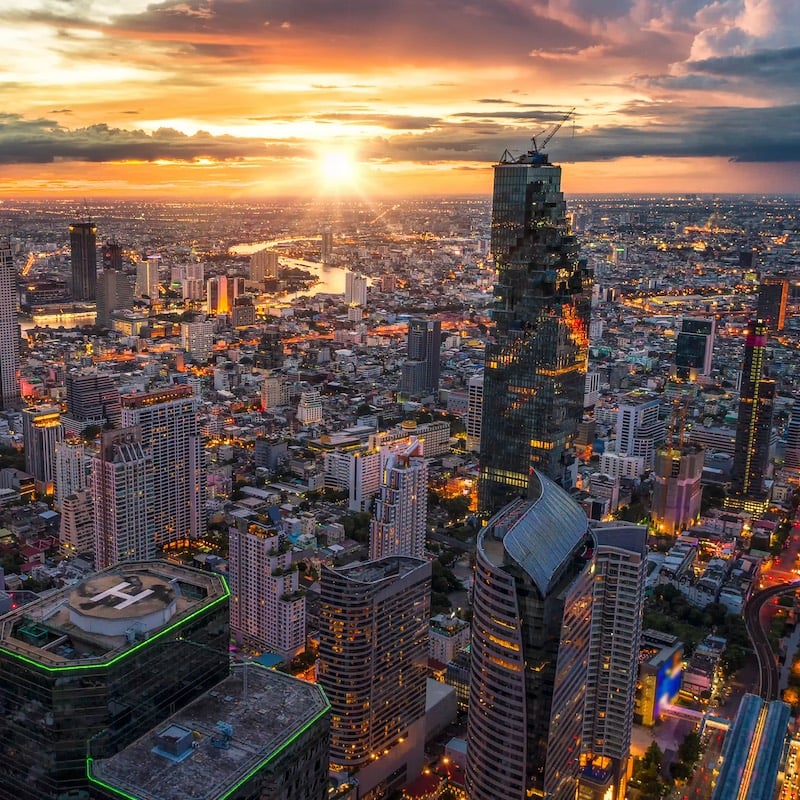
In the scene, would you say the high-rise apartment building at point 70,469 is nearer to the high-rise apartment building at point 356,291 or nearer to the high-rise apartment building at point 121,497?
the high-rise apartment building at point 121,497

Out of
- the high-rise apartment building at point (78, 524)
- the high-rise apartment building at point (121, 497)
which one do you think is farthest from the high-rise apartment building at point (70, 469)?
the high-rise apartment building at point (121, 497)

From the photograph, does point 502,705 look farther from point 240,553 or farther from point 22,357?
point 22,357

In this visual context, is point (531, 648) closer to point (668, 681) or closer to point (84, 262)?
point (668, 681)

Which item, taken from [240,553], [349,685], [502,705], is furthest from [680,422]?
[502,705]

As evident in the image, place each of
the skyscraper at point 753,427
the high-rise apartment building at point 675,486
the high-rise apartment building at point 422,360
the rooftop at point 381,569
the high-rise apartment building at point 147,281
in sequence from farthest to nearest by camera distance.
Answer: the high-rise apartment building at point 147,281
the high-rise apartment building at point 422,360
the skyscraper at point 753,427
the high-rise apartment building at point 675,486
the rooftop at point 381,569

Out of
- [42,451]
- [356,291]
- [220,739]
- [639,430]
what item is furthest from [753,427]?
[356,291]
